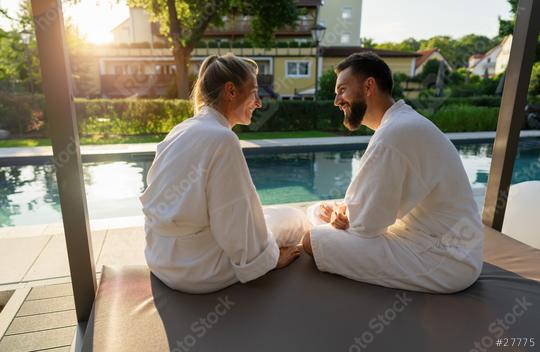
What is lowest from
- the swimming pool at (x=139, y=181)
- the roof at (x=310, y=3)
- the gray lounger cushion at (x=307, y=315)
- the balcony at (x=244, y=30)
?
the swimming pool at (x=139, y=181)

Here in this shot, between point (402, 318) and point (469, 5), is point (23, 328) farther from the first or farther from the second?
point (469, 5)

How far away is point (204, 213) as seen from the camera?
1529 mm

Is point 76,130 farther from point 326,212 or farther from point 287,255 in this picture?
point 326,212

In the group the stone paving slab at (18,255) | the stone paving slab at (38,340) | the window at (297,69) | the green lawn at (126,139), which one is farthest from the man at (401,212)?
the window at (297,69)

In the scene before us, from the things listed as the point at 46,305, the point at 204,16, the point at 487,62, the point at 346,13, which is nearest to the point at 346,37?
the point at 346,13

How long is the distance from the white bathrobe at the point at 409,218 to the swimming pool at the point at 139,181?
352cm

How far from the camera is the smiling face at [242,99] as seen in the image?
1692 mm

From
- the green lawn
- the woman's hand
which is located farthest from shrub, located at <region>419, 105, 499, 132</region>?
the woman's hand

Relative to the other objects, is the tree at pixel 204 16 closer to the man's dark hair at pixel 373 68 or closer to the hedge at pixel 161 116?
the hedge at pixel 161 116

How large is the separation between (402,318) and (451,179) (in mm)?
663

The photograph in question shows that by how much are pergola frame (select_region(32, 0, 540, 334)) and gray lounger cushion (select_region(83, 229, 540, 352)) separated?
32 centimetres

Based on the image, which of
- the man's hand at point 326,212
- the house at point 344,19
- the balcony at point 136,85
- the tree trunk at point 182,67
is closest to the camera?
the man's hand at point 326,212

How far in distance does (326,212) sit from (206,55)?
63.7ft

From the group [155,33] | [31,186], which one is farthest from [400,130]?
[155,33]
